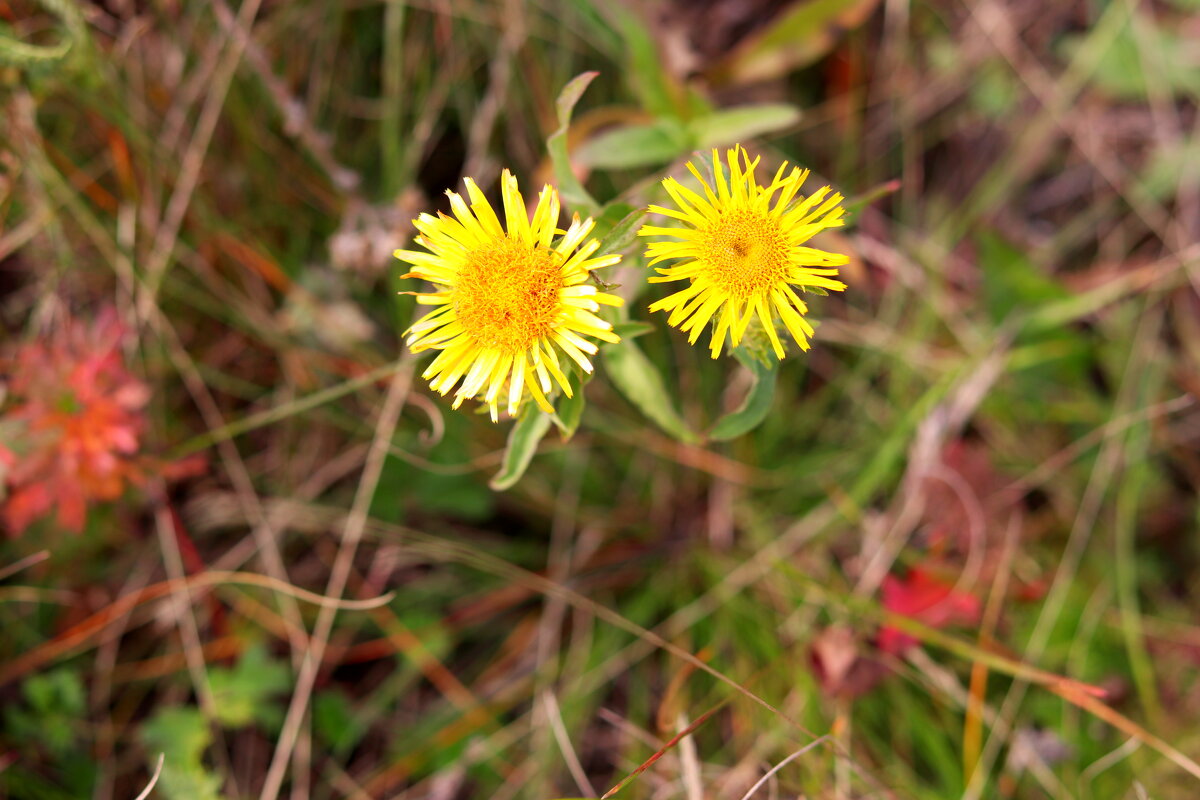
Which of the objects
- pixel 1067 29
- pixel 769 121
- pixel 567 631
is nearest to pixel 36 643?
pixel 567 631

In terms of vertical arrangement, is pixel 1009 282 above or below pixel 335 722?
above

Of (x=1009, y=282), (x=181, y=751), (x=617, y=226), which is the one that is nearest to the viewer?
(x=617, y=226)

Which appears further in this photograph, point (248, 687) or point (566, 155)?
point (248, 687)

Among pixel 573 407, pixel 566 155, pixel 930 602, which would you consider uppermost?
pixel 566 155

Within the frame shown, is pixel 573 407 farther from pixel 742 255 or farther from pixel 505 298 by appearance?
pixel 742 255

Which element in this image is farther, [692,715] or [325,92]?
[325,92]

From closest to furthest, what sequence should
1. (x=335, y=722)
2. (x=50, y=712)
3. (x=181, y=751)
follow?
(x=181, y=751) → (x=50, y=712) → (x=335, y=722)

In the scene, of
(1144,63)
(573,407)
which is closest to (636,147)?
(573,407)

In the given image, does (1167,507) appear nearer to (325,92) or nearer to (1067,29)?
(1067,29)

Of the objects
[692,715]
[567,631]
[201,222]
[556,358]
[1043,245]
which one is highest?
[1043,245]
